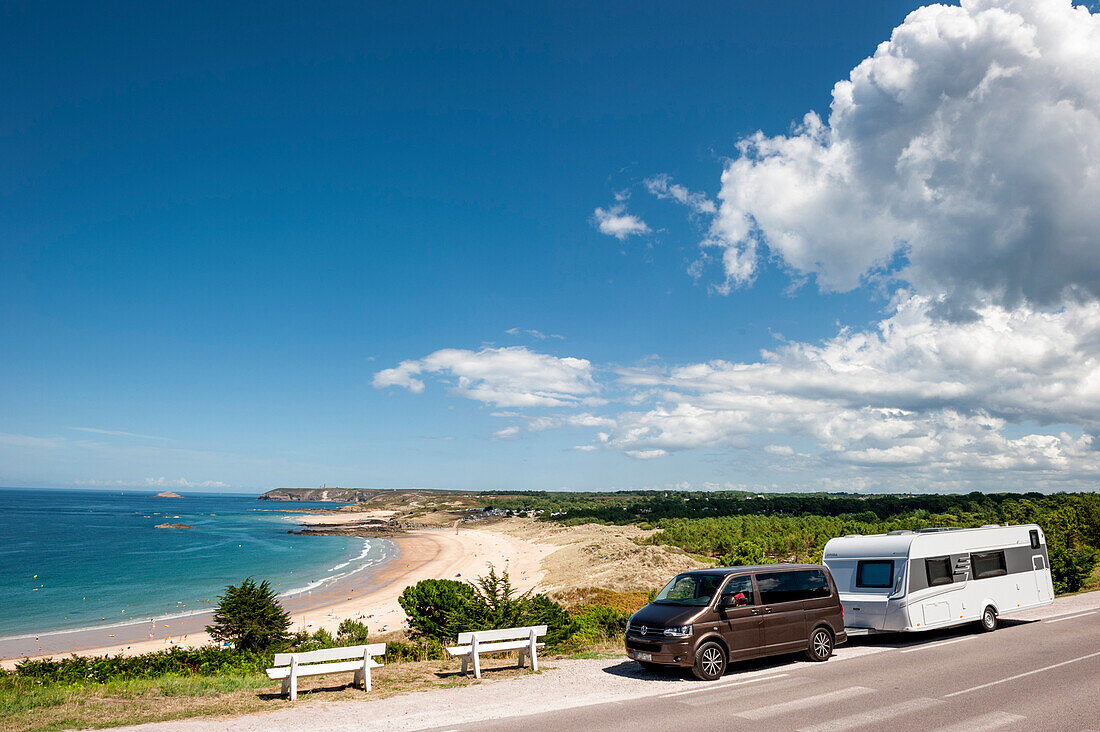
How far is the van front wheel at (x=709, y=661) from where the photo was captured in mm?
12023

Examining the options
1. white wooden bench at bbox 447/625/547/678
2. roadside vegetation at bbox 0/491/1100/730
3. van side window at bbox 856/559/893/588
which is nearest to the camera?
roadside vegetation at bbox 0/491/1100/730

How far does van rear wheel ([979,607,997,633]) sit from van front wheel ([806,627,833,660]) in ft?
22.2

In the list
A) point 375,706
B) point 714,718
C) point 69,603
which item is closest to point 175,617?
point 69,603

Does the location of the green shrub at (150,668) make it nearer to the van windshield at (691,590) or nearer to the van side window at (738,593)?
the van windshield at (691,590)

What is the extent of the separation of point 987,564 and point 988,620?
1554mm

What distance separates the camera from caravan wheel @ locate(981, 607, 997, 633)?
1750 centimetres

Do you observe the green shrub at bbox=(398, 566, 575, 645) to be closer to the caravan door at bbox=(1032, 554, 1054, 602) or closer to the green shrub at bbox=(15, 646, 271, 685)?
the green shrub at bbox=(15, 646, 271, 685)

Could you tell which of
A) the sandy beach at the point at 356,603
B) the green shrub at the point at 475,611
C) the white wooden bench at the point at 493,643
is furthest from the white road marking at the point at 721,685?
the sandy beach at the point at 356,603

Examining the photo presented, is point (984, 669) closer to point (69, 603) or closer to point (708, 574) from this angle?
point (708, 574)

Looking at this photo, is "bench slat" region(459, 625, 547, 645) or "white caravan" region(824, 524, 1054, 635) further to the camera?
"white caravan" region(824, 524, 1054, 635)

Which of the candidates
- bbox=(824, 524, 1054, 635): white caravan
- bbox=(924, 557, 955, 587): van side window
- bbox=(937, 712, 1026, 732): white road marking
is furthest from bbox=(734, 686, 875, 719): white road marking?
bbox=(924, 557, 955, 587): van side window

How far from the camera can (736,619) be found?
41.7ft

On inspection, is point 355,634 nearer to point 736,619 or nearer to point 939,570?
point 736,619

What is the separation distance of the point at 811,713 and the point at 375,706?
714 centimetres
